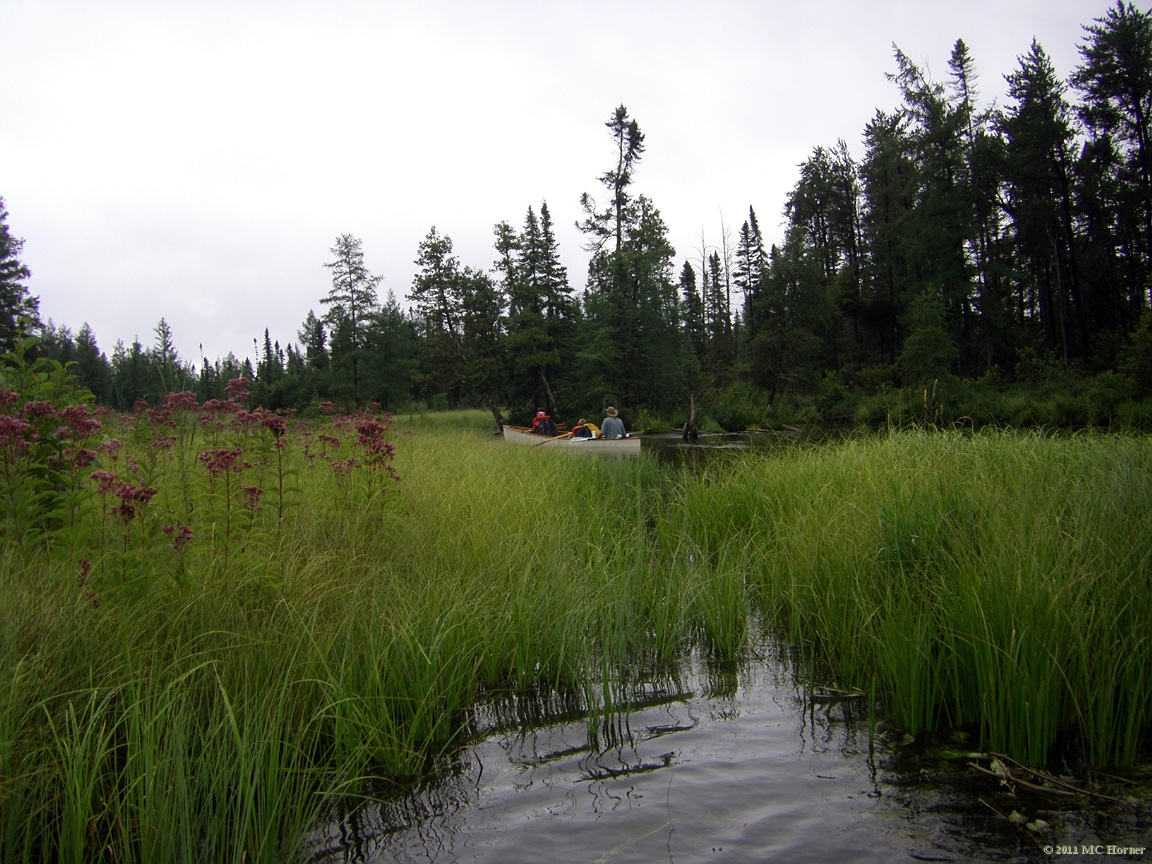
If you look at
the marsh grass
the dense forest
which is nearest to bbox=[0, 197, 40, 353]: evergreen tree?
the dense forest

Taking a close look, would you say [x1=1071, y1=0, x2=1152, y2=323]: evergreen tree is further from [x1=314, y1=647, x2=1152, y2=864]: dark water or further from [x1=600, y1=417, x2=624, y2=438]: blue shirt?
[x1=314, y1=647, x2=1152, y2=864]: dark water

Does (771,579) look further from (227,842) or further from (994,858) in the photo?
(227,842)

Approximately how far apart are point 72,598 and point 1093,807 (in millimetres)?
4731

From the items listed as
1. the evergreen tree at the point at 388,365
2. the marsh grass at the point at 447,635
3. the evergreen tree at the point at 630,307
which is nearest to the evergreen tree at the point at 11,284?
the evergreen tree at the point at 388,365

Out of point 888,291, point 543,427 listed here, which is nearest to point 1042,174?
point 888,291

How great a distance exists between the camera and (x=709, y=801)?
329 cm

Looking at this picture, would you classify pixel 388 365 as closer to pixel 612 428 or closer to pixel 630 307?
pixel 630 307

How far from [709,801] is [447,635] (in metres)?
1.65

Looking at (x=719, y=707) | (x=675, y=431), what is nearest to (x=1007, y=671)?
(x=719, y=707)

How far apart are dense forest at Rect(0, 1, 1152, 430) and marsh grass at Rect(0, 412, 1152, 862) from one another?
28824 millimetres

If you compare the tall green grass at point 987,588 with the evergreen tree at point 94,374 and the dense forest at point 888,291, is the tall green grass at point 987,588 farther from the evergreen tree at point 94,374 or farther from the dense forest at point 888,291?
the evergreen tree at point 94,374

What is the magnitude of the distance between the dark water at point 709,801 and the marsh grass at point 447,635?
6.5 inches

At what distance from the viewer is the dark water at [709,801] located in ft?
9.46

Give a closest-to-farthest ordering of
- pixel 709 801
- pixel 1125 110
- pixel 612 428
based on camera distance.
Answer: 1. pixel 709 801
2. pixel 612 428
3. pixel 1125 110
